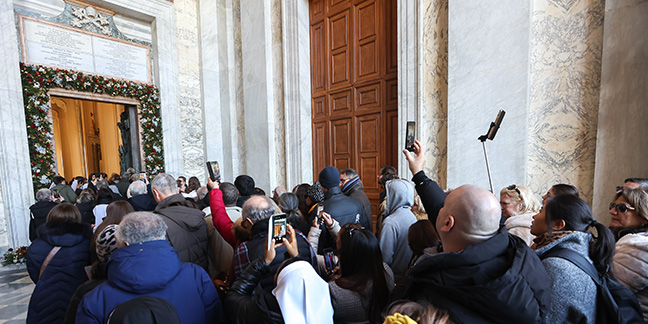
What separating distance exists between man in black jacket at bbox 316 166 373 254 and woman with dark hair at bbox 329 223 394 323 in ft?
3.73

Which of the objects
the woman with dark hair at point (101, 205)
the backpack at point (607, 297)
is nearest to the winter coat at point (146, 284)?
the backpack at point (607, 297)

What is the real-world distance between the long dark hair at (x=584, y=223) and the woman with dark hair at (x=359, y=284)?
101 centimetres

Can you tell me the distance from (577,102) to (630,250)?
2.74 metres

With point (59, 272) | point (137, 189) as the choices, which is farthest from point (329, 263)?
point (137, 189)

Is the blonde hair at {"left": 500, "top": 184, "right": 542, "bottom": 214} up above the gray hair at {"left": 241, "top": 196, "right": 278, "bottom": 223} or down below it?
below

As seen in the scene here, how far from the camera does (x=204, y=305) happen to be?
1659 mm

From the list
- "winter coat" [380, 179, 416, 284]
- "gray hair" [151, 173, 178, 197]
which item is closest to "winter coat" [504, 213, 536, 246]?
"winter coat" [380, 179, 416, 284]

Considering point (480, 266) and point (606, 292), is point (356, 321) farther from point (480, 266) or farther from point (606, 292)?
point (606, 292)

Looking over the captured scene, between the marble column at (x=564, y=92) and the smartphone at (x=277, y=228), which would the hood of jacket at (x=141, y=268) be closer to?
the smartphone at (x=277, y=228)

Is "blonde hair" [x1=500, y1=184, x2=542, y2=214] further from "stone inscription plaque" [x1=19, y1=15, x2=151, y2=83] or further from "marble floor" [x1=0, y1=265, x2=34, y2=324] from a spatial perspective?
"stone inscription plaque" [x1=19, y1=15, x2=151, y2=83]

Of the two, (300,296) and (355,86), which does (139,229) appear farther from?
(355,86)

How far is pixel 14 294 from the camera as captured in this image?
14.5ft

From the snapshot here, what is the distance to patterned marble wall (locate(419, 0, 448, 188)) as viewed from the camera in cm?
480

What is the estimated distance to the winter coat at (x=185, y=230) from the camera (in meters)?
2.41
